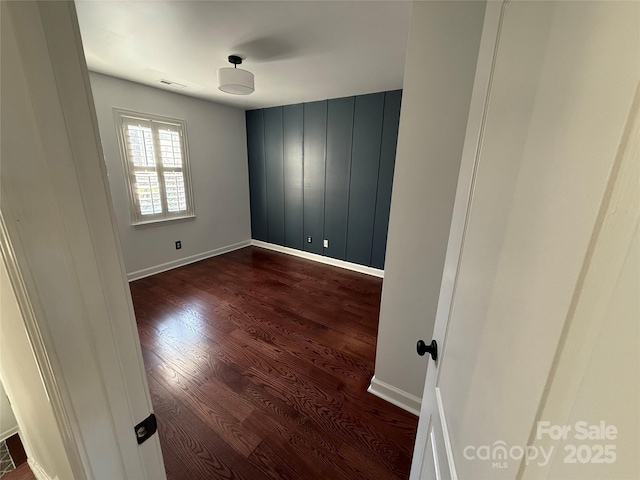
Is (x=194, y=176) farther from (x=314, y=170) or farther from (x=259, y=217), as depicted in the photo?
(x=314, y=170)

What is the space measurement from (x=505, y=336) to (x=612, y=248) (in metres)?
0.25

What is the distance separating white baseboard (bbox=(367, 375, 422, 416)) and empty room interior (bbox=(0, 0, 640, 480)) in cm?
1

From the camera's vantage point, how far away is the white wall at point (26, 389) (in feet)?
1.82

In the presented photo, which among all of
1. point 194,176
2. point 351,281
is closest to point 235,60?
point 194,176

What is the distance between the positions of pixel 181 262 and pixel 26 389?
11.5 feet

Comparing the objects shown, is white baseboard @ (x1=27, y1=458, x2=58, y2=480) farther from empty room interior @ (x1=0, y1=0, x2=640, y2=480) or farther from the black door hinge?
the black door hinge

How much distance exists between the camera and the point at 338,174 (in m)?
3.78

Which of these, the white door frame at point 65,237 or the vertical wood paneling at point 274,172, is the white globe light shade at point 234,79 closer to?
the vertical wood paneling at point 274,172

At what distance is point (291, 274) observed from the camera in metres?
3.77

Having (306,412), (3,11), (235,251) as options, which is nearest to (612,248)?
(3,11)

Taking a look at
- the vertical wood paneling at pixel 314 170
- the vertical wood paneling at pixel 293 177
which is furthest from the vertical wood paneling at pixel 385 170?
the vertical wood paneling at pixel 293 177

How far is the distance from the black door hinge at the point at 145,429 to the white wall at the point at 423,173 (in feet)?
4.12

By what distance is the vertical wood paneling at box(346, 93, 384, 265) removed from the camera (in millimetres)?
3354

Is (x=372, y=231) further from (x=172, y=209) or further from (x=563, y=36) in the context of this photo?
(x=563, y=36)
